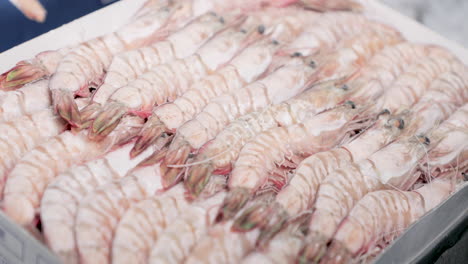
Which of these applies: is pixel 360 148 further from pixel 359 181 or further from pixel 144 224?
pixel 144 224

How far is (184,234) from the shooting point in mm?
1465

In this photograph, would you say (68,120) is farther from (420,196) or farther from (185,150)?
(420,196)

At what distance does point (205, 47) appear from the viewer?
88.2 inches

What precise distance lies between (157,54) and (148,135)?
1.62ft

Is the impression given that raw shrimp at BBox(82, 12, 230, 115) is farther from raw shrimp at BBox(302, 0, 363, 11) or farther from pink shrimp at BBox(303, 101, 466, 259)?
pink shrimp at BBox(303, 101, 466, 259)

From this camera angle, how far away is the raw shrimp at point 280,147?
1.65 meters

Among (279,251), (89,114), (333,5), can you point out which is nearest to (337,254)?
(279,251)

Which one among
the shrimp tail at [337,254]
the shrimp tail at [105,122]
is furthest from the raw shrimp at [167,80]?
the shrimp tail at [337,254]

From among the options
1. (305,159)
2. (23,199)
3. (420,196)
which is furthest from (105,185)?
(420,196)

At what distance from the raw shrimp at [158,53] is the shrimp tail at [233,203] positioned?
62 cm

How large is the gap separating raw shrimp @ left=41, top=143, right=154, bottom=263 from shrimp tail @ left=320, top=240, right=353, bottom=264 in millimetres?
647

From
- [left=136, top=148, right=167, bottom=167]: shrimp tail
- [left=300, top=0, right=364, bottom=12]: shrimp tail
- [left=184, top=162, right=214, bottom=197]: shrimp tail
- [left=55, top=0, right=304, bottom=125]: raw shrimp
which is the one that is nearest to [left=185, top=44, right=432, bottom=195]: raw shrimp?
[left=184, top=162, right=214, bottom=197]: shrimp tail

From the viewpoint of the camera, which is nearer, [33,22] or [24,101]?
[24,101]

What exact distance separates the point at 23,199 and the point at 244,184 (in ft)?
2.09
